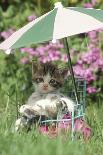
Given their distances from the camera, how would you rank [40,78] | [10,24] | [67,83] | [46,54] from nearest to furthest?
[40,78] → [67,83] → [46,54] → [10,24]

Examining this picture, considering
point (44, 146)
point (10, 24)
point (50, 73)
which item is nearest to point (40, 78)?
point (50, 73)

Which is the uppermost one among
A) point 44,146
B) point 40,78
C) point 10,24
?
point 10,24

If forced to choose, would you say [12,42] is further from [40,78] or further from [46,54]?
[46,54]

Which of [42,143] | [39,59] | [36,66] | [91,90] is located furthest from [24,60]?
[42,143]

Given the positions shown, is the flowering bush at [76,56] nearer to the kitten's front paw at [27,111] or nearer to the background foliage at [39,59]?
the background foliage at [39,59]

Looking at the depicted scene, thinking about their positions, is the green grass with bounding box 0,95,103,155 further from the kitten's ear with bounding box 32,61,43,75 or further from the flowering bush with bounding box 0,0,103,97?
the flowering bush with bounding box 0,0,103,97

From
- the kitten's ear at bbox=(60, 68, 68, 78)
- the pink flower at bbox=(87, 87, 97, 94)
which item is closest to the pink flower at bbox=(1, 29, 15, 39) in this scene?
the pink flower at bbox=(87, 87, 97, 94)

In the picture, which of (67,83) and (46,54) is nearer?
(67,83)
